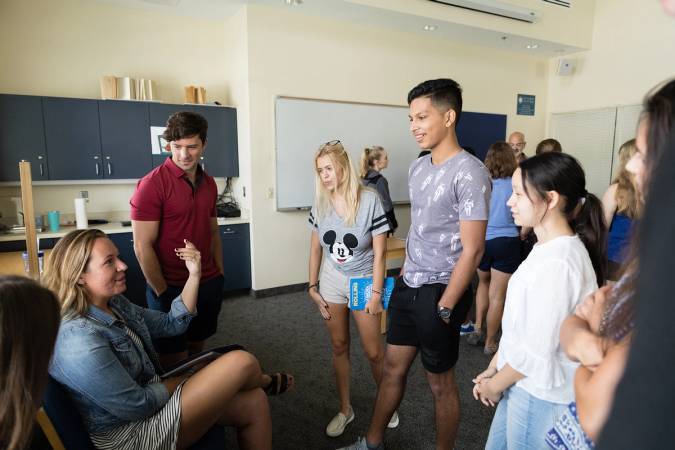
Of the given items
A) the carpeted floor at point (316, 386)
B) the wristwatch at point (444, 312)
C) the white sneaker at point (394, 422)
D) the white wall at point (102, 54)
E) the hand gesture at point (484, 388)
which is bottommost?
the carpeted floor at point (316, 386)

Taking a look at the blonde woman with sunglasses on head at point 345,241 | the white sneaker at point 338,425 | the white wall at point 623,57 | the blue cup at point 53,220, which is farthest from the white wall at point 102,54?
the white wall at point 623,57

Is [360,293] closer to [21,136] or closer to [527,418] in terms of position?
[527,418]

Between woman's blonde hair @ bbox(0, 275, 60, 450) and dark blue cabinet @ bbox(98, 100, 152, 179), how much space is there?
11.0 ft

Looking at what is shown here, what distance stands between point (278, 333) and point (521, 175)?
2618mm

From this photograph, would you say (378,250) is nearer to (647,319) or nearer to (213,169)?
(647,319)

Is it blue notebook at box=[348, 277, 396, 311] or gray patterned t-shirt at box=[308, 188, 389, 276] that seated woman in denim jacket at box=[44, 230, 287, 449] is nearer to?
blue notebook at box=[348, 277, 396, 311]

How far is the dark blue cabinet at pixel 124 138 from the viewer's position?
3773 millimetres

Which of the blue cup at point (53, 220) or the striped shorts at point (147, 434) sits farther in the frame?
the blue cup at point (53, 220)

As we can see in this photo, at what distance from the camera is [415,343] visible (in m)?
1.74

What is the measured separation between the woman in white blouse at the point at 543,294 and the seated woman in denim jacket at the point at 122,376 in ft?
2.92

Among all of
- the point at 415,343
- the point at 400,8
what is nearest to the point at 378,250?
the point at 415,343

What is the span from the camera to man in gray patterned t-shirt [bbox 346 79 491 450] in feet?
5.14

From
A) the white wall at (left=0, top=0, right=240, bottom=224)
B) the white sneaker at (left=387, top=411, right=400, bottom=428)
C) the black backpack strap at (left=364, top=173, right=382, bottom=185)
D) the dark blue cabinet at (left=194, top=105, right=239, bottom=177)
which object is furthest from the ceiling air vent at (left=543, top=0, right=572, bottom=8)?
the white sneaker at (left=387, top=411, right=400, bottom=428)

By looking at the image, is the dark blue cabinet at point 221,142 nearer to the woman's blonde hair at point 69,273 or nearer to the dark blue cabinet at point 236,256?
the dark blue cabinet at point 236,256
